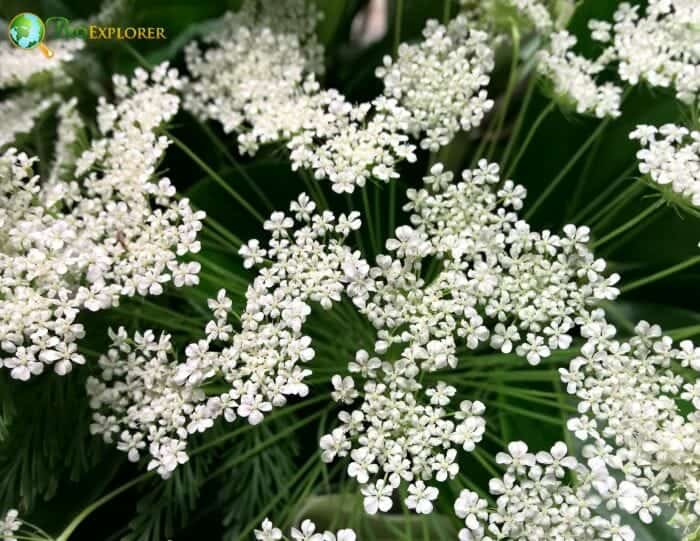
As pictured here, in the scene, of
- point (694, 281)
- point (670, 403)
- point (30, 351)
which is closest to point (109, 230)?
point (30, 351)

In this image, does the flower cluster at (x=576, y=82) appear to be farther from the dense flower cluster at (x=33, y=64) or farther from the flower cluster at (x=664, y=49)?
the dense flower cluster at (x=33, y=64)

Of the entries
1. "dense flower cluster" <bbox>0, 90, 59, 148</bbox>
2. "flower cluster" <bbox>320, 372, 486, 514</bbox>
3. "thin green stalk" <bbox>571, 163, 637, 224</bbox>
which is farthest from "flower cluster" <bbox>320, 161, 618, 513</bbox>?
"dense flower cluster" <bbox>0, 90, 59, 148</bbox>


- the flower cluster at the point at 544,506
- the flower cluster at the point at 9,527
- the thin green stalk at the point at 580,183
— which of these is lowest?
the flower cluster at the point at 9,527

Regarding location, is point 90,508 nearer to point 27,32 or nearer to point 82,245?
point 82,245

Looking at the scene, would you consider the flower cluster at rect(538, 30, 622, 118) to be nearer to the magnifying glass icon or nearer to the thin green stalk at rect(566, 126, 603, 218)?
the thin green stalk at rect(566, 126, 603, 218)

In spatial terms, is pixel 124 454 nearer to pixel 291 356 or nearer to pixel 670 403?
pixel 291 356

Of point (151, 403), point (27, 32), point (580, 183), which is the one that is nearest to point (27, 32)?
point (27, 32)

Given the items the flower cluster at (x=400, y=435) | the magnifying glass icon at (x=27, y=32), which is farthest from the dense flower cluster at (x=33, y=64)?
the flower cluster at (x=400, y=435)
